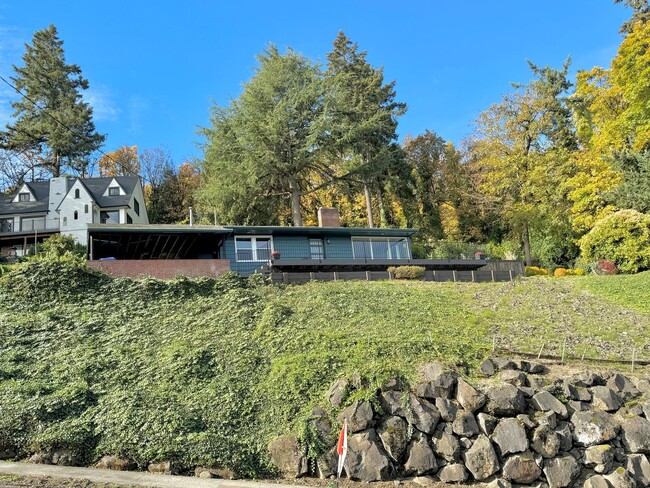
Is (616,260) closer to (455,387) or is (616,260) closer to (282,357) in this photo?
(455,387)

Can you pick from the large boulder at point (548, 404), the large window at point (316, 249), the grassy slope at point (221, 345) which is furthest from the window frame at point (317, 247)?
the large boulder at point (548, 404)

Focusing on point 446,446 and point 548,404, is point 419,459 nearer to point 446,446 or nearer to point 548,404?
point 446,446

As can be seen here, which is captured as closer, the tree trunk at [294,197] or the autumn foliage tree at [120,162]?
the tree trunk at [294,197]

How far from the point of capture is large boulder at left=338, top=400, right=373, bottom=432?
985 cm

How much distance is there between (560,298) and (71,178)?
129 feet

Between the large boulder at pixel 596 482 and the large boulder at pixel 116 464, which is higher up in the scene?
the large boulder at pixel 116 464

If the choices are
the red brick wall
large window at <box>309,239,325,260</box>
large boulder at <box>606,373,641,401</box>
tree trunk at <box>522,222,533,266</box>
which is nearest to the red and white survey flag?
large boulder at <box>606,373,641,401</box>

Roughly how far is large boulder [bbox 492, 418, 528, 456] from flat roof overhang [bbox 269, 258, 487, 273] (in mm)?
12930

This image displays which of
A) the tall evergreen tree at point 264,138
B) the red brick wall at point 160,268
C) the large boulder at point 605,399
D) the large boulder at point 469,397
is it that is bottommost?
the large boulder at point 605,399

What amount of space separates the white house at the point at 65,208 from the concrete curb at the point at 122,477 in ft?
107

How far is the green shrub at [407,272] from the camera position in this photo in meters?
21.5

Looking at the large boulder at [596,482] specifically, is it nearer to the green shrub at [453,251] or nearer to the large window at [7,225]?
the green shrub at [453,251]

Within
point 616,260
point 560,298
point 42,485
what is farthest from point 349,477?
point 616,260

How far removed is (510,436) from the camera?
32.1 ft
